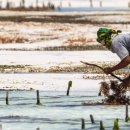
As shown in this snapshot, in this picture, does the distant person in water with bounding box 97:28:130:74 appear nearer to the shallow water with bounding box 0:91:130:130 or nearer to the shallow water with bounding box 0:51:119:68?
the shallow water with bounding box 0:91:130:130

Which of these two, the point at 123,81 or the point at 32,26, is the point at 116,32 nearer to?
the point at 123,81

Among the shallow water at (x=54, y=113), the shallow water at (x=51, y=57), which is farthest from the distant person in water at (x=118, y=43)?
the shallow water at (x=51, y=57)

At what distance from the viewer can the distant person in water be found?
718 inches

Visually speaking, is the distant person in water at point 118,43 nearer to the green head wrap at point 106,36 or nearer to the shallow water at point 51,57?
the green head wrap at point 106,36

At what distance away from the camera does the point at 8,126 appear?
1744 cm

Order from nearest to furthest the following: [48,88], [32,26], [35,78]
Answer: [48,88] → [35,78] → [32,26]

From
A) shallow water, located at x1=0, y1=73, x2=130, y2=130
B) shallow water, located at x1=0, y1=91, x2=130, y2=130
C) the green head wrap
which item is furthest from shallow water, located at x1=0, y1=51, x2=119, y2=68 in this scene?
the green head wrap

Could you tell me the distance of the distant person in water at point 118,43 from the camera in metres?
18.2

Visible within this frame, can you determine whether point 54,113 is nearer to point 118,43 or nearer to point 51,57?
point 118,43

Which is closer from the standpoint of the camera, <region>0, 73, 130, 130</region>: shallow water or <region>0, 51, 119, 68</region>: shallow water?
<region>0, 73, 130, 130</region>: shallow water

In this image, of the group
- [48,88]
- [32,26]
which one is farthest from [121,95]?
[32,26]

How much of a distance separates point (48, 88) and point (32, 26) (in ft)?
115

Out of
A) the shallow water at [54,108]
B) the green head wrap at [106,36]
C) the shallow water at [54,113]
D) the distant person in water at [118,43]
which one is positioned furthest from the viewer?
the green head wrap at [106,36]

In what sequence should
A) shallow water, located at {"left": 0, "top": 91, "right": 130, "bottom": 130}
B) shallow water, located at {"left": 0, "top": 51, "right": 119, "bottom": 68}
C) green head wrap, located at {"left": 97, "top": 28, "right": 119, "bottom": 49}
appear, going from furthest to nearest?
shallow water, located at {"left": 0, "top": 51, "right": 119, "bottom": 68}
green head wrap, located at {"left": 97, "top": 28, "right": 119, "bottom": 49}
shallow water, located at {"left": 0, "top": 91, "right": 130, "bottom": 130}
